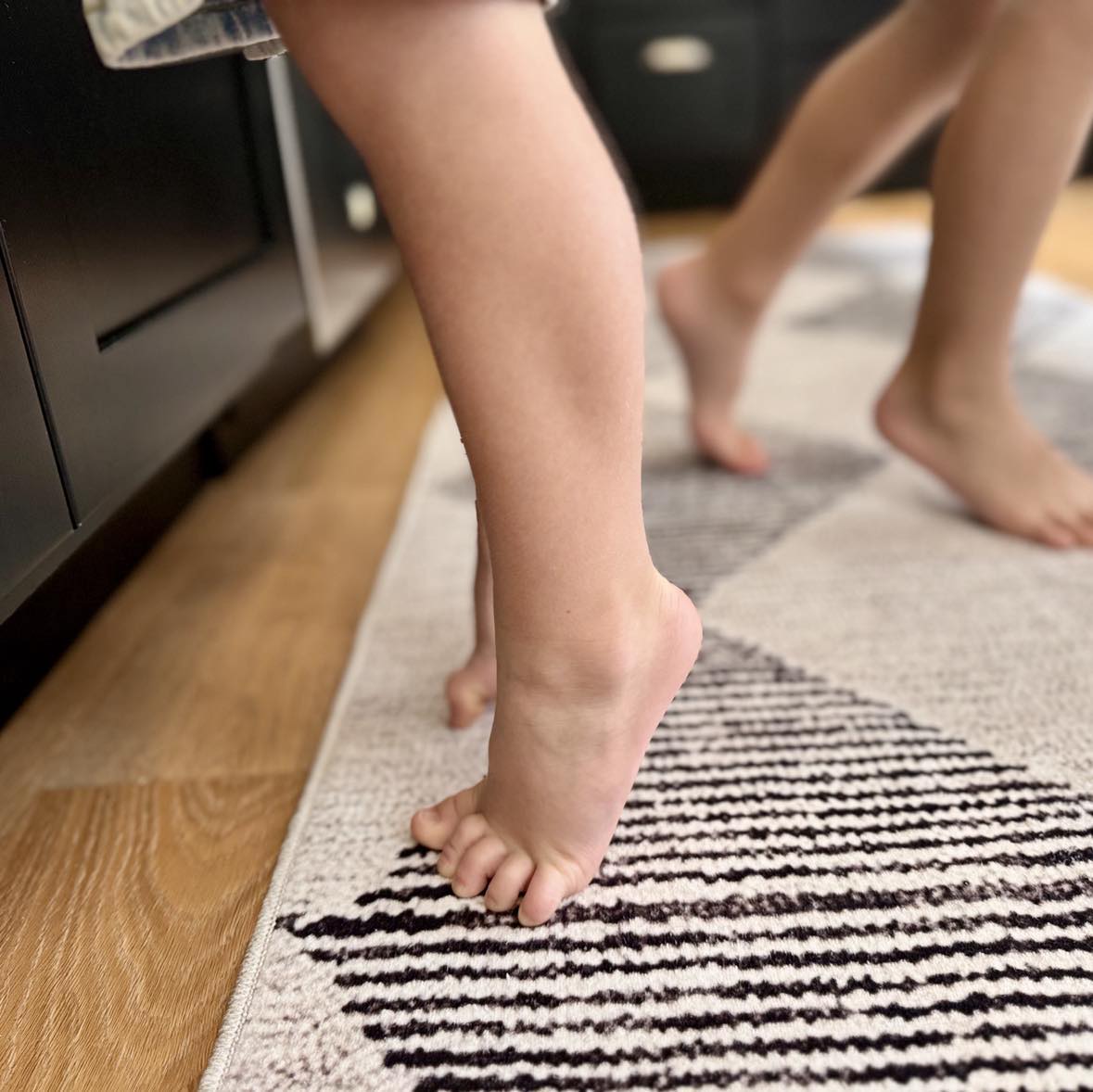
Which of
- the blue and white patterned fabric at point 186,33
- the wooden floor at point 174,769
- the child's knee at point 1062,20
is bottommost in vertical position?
the wooden floor at point 174,769

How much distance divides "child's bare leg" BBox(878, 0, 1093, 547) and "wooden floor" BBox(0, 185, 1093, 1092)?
442 millimetres

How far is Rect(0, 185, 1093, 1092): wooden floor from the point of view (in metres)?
0.40

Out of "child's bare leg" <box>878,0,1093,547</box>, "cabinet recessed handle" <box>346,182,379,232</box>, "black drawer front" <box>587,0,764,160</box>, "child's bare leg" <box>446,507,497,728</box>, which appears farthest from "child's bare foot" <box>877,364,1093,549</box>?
"black drawer front" <box>587,0,764,160</box>

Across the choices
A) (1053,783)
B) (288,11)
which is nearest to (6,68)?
(288,11)

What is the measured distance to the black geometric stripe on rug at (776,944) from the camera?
355mm

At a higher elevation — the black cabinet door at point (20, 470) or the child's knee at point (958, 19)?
the child's knee at point (958, 19)

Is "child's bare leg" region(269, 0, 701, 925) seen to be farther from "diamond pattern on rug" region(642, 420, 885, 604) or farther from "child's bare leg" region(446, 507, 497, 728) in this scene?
"diamond pattern on rug" region(642, 420, 885, 604)

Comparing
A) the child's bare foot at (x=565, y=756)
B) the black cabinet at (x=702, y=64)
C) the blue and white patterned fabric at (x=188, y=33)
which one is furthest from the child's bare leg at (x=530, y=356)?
the black cabinet at (x=702, y=64)

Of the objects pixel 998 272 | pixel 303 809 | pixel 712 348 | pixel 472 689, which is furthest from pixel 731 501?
pixel 303 809

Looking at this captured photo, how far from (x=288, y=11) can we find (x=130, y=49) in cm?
14

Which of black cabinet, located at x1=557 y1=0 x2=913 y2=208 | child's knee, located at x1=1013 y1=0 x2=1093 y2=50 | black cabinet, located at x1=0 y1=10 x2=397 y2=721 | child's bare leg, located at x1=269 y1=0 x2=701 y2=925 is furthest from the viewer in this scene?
black cabinet, located at x1=557 y1=0 x2=913 y2=208

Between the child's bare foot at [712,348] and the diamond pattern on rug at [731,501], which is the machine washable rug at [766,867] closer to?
the diamond pattern on rug at [731,501]

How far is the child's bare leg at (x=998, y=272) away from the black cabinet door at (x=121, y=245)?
0.50m

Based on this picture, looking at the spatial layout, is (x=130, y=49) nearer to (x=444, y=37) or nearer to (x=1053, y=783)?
(x=444, y=37)
